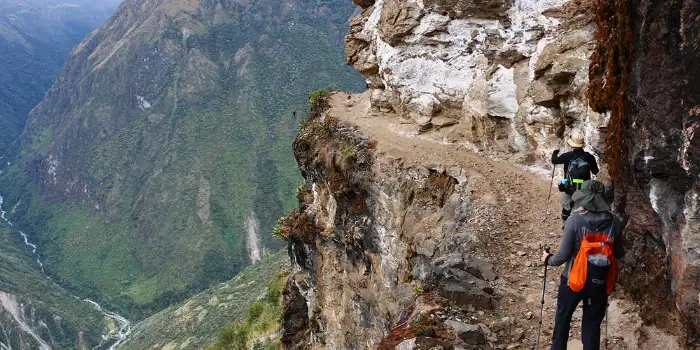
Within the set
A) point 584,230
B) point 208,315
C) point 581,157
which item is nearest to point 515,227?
point 581,157

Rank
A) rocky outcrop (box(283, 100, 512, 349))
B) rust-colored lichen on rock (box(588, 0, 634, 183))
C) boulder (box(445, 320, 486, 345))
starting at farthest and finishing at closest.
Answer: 1. rocky outcrop (box(283, 100, 512, 349))
2. boulder (box(445, 320, 486, 345))
3. rust-colored lichen on rock (box(588, 0, 634, 183))

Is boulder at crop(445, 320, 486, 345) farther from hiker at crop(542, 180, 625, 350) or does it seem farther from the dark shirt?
the dark shirt

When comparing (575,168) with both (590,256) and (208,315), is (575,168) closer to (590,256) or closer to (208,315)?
(590,256)

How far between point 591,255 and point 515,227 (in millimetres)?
5353

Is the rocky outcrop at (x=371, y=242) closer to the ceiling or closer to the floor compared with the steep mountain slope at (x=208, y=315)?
closer to the ceiling

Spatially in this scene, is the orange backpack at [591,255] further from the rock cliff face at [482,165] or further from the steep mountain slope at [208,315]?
the steep mountain slope at [208,315]

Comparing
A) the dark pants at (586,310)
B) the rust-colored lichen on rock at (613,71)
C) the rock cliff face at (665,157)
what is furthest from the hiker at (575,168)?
the dark pants at (586,310)

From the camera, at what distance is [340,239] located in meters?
21.0

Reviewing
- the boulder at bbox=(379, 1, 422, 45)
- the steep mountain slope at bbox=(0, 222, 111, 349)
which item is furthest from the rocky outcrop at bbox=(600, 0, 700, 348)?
the steep mountain slope at bbox=(0, 222, 111, 349)

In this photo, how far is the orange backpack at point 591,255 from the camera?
7.85 m

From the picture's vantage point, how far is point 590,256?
7863 millimetres

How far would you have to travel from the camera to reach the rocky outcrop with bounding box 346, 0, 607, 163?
13773 mm

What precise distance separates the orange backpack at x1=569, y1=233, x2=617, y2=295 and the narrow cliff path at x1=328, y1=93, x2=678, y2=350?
1.77m

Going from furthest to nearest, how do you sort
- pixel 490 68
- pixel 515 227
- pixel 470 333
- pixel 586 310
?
pixel 490 68 < pixel 515 227 < pixel 470 333 < pixel 586 310
